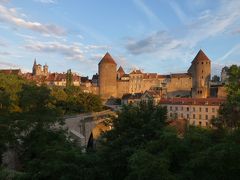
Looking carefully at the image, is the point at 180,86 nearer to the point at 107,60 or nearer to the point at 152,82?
the point at 152,82

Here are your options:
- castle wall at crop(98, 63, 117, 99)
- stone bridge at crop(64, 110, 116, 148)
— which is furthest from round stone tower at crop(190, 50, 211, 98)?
stone bridge at crop(64, 110, 116, 148)

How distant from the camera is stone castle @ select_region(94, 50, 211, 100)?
75750 mm

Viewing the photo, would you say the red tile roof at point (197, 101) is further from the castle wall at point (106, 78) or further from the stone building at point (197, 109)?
the castle wall at point (106, 78)

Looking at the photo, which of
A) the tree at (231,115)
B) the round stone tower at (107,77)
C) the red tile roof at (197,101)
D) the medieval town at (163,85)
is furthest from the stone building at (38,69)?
the tree at (231,115)

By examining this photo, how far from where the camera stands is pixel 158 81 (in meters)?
86.8

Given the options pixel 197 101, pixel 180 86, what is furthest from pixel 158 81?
pixel 197 101

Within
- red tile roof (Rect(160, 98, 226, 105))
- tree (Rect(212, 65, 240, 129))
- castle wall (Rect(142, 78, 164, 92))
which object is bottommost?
tree (Rect(212, 65, 240, 129))

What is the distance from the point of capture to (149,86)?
88.2m

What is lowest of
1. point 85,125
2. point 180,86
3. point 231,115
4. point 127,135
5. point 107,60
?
point 85,125

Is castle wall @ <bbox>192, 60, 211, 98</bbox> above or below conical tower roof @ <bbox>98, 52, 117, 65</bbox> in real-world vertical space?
below

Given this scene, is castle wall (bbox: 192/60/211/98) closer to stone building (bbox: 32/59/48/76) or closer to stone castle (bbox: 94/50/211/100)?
stone castle (bbox: 94/50/211/100)

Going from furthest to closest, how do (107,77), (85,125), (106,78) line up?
(106,78) → (107,77) → (85,125)

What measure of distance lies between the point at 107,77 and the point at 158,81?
15.2 m

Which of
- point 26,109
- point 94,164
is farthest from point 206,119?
point 94,164
